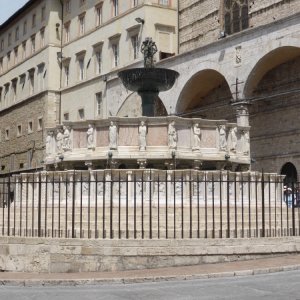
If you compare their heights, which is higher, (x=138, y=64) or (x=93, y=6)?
(x=93, y=6)

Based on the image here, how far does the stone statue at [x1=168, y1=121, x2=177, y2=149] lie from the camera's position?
15.7 metres

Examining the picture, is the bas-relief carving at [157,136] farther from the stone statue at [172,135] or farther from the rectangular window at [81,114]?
the rectangular window at [81,114]

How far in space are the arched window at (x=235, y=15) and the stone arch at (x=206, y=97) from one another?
8.55 ft

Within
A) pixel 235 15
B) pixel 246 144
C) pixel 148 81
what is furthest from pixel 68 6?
pixel 246 144

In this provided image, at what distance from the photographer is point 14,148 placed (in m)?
50.9

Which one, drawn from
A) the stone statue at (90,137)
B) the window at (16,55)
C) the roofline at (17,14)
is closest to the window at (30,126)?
the window at (16,55)

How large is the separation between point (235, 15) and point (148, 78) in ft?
47.7

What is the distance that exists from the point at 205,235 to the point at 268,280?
198cm

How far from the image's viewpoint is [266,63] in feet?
88.8

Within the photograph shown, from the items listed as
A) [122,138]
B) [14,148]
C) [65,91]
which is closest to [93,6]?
[65,91]

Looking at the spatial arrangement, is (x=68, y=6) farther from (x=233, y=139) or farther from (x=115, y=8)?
(x=233, y=139)

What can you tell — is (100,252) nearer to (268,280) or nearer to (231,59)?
(268,280)

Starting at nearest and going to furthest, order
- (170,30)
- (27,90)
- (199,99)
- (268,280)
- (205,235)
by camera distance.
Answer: (268,280) < (205,235) < (199,99) < (170,30) < (27,90)

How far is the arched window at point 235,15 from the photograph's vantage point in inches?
1217
